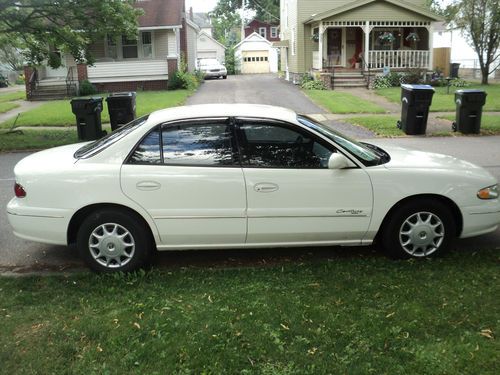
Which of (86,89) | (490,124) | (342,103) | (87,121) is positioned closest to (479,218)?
(490,124)

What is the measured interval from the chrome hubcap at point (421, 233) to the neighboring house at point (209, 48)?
59039mm

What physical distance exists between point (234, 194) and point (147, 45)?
27378mm

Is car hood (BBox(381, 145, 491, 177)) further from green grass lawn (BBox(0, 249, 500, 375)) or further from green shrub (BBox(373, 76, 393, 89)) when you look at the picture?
green shrub (BBox(373, 76, 393, 89))

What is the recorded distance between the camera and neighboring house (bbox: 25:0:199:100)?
27906mm

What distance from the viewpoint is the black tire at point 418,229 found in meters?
5.00

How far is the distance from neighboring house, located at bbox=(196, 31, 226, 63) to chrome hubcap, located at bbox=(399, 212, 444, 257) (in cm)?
5904

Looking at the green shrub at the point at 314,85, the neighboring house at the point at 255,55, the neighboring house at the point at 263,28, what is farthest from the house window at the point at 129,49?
the neighboring house at the point at 263,28

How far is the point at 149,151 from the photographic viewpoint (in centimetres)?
494

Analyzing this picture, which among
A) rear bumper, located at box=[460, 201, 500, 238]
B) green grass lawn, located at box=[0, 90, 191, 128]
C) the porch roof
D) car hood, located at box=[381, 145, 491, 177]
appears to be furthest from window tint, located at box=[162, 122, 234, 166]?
the porch roof

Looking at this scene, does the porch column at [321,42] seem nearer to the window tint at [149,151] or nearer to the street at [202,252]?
the street at [202,252]

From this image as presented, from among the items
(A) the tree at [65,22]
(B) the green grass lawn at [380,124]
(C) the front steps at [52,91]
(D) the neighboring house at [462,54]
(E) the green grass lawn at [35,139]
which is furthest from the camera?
(D) the neighboring house at [462,54]

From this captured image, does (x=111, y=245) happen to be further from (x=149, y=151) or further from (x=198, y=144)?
(x=198, y=144)

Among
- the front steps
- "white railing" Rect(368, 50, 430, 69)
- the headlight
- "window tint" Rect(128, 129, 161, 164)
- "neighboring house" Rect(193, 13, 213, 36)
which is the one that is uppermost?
"neighboring house" Rect(193, 13, 213, 36)

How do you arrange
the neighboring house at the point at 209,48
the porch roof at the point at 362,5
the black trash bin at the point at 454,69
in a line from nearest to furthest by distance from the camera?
the porch roof at the point at 362,5
the black trash bin at the point at 454,69
the neighboring house at the point at 209,48
